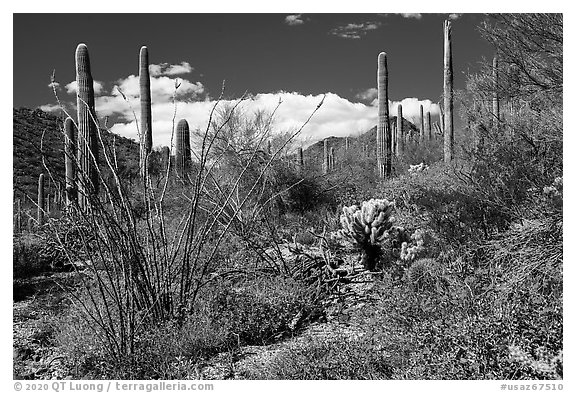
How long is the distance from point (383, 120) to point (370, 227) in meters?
8.68

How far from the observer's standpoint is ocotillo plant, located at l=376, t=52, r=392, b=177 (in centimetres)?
1611

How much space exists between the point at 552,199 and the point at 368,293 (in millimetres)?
2334

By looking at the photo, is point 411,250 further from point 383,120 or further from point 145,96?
point 383,120

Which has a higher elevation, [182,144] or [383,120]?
[383,120]

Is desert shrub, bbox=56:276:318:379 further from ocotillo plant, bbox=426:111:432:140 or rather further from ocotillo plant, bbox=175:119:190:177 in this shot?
ocotillo plant, bbox=426:111:432:140

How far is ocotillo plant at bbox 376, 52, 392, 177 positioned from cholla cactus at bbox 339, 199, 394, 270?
8269 millimetres

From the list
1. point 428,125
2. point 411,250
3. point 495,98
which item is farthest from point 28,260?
point 428,125

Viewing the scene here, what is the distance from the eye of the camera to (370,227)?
7.92 m

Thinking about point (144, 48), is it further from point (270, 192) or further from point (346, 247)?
point (346, 247)

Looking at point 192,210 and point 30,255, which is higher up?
point 192,210

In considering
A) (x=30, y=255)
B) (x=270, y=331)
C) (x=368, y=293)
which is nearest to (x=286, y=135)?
(x=30, y=255)

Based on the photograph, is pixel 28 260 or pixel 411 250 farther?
pixel 28 260

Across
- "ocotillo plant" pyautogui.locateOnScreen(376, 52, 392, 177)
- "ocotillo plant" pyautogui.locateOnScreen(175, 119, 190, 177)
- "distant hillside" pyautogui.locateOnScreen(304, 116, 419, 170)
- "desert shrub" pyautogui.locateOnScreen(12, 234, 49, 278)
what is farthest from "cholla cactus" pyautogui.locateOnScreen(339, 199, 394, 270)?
"distant hillside" pyautogui.locateOnScreen(304, 116, 419, 170)

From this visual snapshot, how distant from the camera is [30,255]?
11852mm
